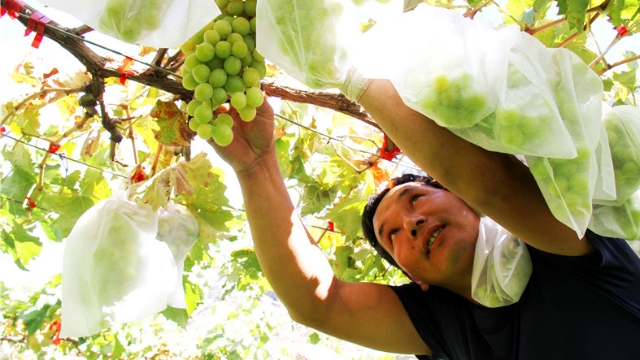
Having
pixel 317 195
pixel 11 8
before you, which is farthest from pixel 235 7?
pixel 317 195

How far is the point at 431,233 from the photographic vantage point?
194cm

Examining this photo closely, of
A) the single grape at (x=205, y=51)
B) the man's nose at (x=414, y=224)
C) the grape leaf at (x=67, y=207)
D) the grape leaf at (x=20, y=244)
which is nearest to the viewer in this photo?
the single grape at (x=205, y=51)

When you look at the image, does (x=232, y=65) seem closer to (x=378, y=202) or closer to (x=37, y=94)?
(x=37, y=94)

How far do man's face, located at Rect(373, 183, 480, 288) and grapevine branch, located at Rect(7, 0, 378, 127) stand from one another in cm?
56

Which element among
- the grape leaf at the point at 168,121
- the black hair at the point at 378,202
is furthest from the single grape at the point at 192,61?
the black hair at the point at 378,202

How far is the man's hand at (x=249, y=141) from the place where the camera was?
162 centimetres

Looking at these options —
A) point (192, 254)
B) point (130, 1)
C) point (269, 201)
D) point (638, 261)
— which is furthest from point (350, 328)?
point (130, 1)

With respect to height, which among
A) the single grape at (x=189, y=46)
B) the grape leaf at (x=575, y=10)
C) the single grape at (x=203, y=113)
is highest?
the single grape at (x=189, y=46)

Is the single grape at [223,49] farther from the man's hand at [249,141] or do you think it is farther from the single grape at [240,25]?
the man's hand at [249,141]

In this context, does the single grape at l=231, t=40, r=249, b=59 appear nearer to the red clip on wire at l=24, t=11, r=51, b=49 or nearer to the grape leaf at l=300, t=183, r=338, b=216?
the red clip on wire at l=24, t=11, r=51, b=49

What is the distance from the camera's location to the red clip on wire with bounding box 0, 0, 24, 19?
58.0 inches

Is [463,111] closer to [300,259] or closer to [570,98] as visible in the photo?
[570,98]

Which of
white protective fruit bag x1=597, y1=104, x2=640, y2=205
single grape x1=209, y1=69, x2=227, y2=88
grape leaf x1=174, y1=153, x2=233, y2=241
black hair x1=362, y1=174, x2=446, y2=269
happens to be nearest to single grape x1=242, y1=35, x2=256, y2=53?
single grape x1=209, y1=69, x2=227, y2=88

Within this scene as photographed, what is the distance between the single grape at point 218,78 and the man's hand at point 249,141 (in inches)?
17.2
